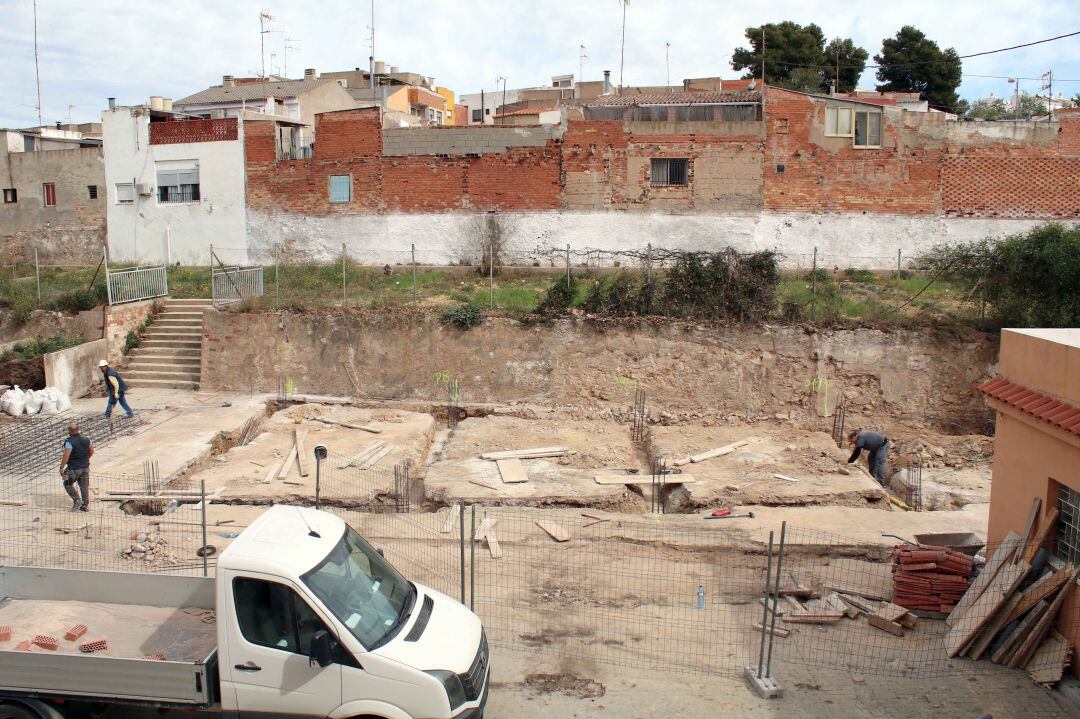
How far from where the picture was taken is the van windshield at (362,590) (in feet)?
21.4

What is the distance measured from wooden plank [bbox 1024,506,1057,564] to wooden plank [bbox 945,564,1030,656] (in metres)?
0.25

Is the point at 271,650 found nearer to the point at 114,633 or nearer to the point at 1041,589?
the point at 114,633

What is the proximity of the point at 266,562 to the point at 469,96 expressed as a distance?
A: 54507mm

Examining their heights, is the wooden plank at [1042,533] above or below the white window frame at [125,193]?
below

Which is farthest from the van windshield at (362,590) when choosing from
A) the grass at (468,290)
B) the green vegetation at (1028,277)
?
the green vegetation at (1028,277)

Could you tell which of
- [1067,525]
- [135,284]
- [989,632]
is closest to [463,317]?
[135,284]

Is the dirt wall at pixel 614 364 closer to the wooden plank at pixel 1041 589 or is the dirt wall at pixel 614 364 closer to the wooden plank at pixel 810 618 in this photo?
the wooden plank at pixel 810 618

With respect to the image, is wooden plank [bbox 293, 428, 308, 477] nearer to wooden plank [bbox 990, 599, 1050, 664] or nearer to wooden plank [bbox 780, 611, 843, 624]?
wooden plank [bbox 780, 611, 843, 624]

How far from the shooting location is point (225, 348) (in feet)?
65.8

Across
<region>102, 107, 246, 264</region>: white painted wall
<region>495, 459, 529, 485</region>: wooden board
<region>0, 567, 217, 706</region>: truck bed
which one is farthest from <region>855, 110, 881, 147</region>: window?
<region>0, 567, 217, 706</region>: truck bed

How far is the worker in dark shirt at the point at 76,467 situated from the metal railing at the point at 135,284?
30.0 feet

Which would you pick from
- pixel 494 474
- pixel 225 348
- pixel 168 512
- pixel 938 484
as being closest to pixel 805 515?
pixel 938 484

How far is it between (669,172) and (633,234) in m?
2.19

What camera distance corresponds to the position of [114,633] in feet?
23.8
